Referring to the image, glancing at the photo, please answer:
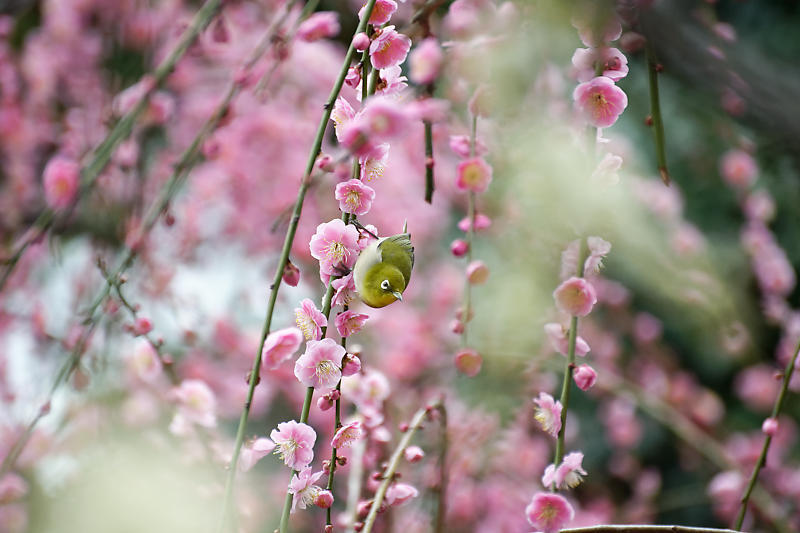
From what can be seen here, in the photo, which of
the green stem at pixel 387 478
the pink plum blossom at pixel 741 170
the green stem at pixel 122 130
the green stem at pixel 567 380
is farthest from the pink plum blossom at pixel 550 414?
the pink plum blossom at pixel 741 170

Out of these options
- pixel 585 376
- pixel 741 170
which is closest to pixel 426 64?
pixel 585 376

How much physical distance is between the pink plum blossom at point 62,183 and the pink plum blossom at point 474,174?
15.2 inches

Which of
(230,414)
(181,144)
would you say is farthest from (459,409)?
(181,144)

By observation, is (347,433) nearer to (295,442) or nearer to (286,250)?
(295,442)

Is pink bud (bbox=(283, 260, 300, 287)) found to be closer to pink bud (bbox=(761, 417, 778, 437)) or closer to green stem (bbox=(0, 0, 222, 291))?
green stem (bbox=(0, 0, 222, 291))

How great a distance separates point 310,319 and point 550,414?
0.19 meters

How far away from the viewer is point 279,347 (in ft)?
1.66

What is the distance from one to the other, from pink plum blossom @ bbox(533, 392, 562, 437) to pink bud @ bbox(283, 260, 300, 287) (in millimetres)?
191

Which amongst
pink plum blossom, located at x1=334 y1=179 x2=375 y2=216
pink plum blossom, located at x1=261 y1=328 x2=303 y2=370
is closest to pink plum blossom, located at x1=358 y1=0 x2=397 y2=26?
pink plum blossom, located at x1=334 y1=179 x2=375 y2=216

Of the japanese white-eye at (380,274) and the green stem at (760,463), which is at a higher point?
the japanese white-eye at (380,274)

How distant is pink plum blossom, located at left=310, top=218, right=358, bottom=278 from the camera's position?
470mm

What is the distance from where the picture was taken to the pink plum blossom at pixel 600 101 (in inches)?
20.5

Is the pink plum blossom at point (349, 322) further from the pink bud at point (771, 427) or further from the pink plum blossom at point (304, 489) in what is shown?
the pink bud at point (771, 427)

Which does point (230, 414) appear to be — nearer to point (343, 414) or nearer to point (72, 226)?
point (72, 226)
